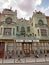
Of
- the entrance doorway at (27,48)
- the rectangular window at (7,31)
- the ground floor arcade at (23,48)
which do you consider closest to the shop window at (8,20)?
the rectangular window at (7,31)

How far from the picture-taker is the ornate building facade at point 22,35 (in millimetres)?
25062

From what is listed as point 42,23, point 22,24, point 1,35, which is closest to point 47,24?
point 42,23

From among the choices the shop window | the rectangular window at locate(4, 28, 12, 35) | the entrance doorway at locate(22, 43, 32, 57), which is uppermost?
the shop window

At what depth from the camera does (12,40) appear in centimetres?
2519

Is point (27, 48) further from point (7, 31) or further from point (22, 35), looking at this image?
point (7, 31)

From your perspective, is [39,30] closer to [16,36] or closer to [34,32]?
[34,32]

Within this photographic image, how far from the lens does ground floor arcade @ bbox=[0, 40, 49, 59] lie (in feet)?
81.0

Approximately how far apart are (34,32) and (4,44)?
8384 mm

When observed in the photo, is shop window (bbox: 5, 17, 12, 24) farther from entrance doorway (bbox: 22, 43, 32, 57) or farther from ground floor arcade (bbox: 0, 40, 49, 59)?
entrance doorway (bbox: 22, 43, 32, 57)

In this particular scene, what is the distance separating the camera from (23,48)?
86.3 ft

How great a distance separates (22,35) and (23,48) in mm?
3163

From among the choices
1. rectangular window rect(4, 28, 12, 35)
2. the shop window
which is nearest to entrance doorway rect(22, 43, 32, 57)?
rectangular window rect(4, 28, 12, 35)

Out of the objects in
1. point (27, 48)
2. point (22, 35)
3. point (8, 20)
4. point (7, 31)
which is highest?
point (8, 20)

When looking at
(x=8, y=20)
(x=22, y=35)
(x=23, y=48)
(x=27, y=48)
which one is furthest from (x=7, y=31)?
(x=27, y=48)
